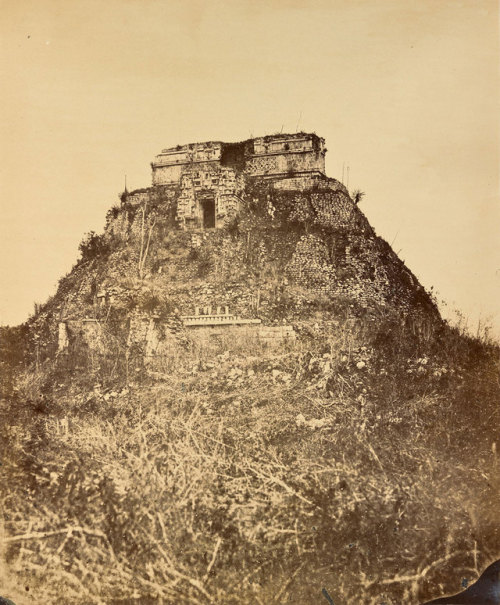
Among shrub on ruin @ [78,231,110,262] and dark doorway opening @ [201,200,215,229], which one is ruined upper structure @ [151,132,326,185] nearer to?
dark doorway opening @ [201,200,215,229]

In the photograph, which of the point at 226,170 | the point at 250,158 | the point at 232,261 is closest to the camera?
the point at 232,261

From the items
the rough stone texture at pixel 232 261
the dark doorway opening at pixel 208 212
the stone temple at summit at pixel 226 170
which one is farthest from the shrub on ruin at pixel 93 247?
the dark doorway opening at pixel 208 212

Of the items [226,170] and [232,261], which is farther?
[226,170]

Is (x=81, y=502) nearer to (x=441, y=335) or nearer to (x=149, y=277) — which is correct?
(x=149, y=277)

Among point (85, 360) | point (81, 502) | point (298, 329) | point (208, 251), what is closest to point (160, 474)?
point (81, 502)

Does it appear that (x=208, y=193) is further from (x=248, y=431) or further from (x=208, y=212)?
(x=248, y=431)

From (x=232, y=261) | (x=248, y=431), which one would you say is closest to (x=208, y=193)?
(x=232, y=261)

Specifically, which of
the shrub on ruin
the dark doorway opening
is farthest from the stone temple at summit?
the shrub on ruin

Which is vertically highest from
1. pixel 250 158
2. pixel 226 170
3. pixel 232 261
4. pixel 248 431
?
pixel 250 158

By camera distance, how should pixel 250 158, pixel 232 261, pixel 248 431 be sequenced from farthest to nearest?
pixel 250 158 → pixel 232 261 → pixel 248 431
